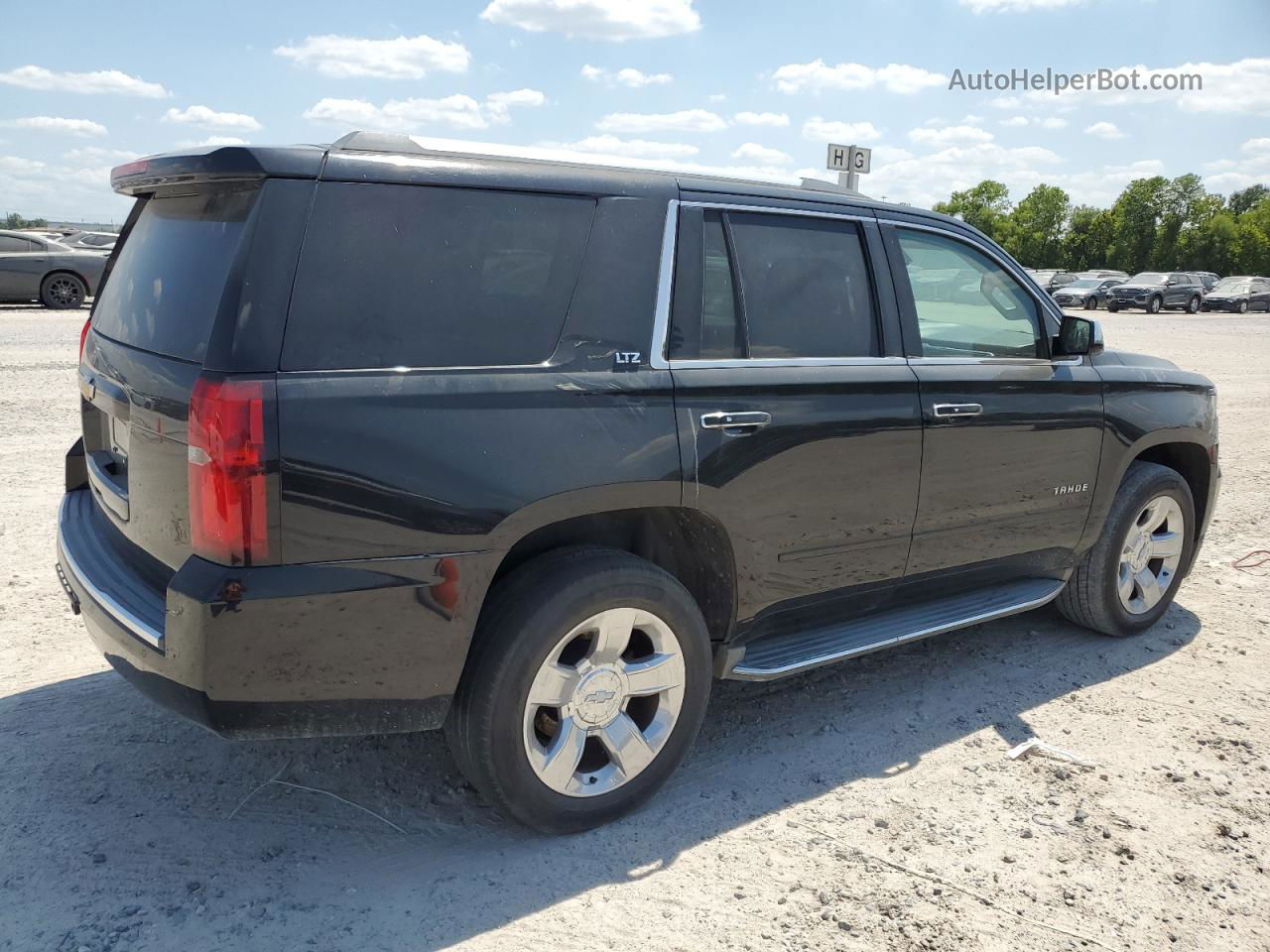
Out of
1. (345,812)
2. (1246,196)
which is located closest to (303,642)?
(345,812)

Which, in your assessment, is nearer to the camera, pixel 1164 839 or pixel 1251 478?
pixel 1164 839

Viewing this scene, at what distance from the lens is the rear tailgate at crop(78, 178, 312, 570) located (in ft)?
8.57

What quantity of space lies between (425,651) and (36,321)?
1633 centimetres

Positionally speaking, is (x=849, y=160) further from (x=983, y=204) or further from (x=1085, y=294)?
(x=983, y=204)

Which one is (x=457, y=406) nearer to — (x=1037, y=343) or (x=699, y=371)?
(x=699, y=371)

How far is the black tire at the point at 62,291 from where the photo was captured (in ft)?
61.0

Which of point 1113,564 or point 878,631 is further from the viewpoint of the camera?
point 1113,564

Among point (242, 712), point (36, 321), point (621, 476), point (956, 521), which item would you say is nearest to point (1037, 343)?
point (956, 521)

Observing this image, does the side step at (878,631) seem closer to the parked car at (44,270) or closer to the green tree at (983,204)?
the parked car at (44,270)

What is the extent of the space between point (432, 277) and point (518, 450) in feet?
1.70

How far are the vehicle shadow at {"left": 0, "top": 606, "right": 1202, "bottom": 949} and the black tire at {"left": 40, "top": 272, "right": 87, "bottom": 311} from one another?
56.2 feet

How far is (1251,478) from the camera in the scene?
8.54 m

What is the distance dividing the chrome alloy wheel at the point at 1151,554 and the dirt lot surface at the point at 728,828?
1.31 feet

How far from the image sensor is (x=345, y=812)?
3.32 metres
